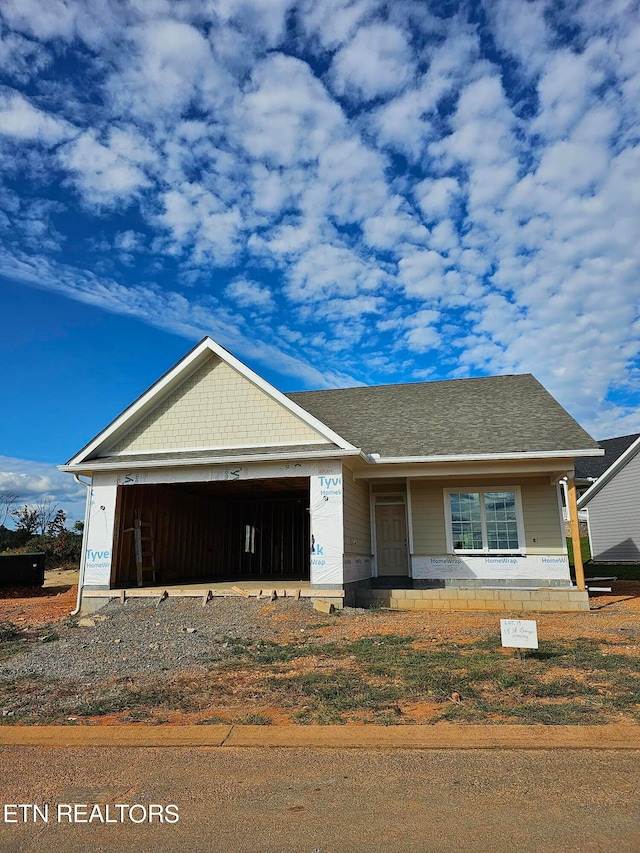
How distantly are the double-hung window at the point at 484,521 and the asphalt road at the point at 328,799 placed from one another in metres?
10.1

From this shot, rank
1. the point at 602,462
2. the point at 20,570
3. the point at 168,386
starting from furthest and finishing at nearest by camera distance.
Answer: the point at 602,462 → the point at 20,570 → the point at 168,386

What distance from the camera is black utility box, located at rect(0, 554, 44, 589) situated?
19.6 meters

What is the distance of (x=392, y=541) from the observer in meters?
16.3

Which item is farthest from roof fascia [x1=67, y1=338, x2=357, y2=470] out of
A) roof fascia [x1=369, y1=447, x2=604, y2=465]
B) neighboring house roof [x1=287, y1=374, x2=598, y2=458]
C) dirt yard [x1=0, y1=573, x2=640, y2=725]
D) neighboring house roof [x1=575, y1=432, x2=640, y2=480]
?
neighboring house roof [x1=575, y1=432, x2=640, y2=480]

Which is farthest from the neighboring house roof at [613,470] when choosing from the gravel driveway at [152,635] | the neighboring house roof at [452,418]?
the gravel driveway at [152,635]

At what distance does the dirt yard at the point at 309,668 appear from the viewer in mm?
5758

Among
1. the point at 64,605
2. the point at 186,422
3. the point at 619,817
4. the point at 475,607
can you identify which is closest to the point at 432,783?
the point at 619,817

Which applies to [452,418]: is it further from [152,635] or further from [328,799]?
[328,799]

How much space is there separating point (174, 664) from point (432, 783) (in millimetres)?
5082

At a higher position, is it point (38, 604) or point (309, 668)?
point (38, 604)

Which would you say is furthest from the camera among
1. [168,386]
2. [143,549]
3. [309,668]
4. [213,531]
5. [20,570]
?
[213,531]

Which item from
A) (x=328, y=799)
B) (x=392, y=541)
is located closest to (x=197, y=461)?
(x=392, y=541)

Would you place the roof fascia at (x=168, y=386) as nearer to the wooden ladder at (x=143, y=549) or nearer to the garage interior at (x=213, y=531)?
the garage interior at (x=213, y=531)

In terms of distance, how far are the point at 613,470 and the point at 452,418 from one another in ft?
46.1
